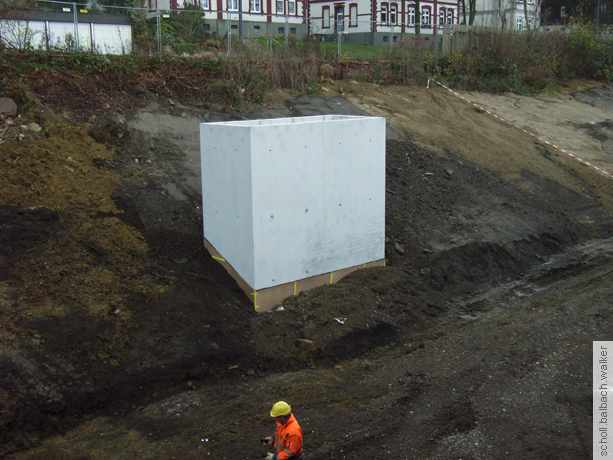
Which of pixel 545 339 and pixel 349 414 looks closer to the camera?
pixel 349 414

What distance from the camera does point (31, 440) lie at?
569cm

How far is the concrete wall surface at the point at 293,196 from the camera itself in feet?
25.9

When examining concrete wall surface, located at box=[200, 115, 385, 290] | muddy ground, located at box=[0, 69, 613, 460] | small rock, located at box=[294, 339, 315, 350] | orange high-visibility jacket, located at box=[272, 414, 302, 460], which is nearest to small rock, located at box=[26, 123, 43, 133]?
muddy ground, located at box=[0, 69, 613, 460]

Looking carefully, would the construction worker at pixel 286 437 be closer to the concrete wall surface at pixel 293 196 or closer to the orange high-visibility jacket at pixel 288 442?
the orange high-visibility jacket at pixel 288 442

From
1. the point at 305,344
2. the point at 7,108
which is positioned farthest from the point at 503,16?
the point at 305,344

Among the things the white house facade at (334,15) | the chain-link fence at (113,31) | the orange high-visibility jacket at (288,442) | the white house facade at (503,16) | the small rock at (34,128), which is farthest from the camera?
the white house facade at (334,15)

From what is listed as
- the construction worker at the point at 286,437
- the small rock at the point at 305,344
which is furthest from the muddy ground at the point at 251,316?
the construction worker at the point at 286,437

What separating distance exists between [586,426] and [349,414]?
8.25 ft

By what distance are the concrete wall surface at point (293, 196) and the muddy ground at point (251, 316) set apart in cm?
54

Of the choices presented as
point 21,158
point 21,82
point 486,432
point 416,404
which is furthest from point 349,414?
point 21,82

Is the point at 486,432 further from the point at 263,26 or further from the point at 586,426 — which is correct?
the point at 263,26

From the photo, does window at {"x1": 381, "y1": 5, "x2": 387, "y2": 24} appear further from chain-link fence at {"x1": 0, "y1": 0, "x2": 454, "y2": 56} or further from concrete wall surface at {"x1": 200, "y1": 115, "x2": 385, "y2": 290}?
concrete wall surface at {"x1": 200, "y1": 115, "x2": 385, "y2": 290}

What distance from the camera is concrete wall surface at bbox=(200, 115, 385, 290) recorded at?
25.9ft

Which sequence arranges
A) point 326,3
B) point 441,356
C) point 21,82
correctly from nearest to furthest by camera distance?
point 441,356 < point 21,82 < point 326,3
